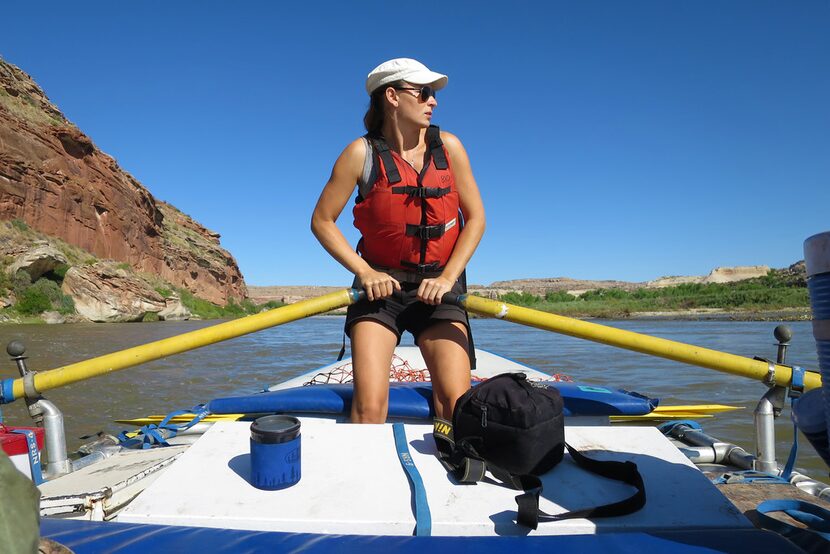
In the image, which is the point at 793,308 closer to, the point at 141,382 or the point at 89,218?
the point at 141,382

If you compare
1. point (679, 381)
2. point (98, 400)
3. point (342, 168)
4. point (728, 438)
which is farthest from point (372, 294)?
point (679, 381)

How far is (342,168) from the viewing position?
2.29 meters

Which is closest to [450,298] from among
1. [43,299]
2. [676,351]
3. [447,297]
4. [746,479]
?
[447,297]

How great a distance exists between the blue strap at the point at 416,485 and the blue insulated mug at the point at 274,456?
31cm

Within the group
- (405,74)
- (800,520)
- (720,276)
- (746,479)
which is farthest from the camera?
(720,276)

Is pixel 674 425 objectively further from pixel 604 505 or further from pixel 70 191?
pixel 70 191

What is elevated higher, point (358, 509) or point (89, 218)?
point (89, 218)

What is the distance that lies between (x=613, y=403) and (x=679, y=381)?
346 cm

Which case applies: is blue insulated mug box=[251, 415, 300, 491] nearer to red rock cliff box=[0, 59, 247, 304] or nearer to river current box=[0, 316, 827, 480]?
river current box=[0, 316, 827, 480]

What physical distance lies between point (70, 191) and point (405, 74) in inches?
1176

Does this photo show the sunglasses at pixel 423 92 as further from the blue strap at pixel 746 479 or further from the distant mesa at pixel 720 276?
the distant mesa at pixel 720 276

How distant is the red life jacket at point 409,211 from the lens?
2.29 metres

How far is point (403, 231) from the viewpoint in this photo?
7.59ft

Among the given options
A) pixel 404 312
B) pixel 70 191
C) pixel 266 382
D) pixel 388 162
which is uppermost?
pixel 70 191
